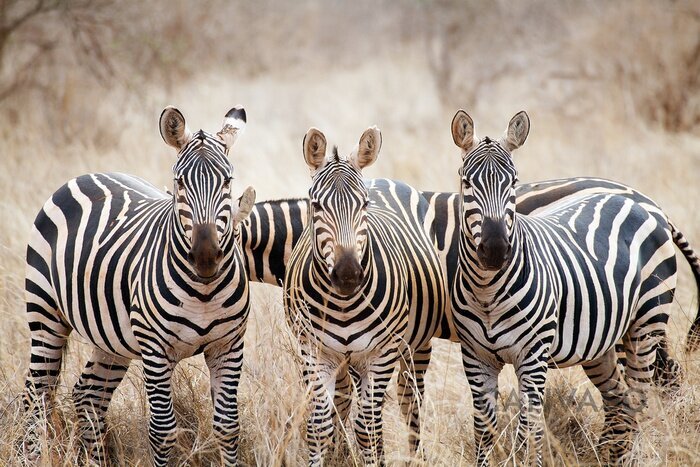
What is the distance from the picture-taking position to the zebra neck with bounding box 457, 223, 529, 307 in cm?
396

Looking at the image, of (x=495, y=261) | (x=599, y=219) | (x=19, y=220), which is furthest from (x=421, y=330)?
(x=19, y=220)

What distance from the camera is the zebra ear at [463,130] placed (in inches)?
162

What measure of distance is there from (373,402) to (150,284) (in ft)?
4.38

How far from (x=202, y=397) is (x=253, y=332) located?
3.70 ft

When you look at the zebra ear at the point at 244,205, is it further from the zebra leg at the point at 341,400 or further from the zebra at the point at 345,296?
the zebra leg at the point at 341,400

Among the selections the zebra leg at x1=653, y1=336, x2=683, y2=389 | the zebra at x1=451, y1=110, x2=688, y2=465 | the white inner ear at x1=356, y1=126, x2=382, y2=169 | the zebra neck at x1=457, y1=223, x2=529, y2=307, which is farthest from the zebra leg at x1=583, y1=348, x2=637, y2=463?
the white inner ear at x1=356, y1=126, x2=382, y2=169

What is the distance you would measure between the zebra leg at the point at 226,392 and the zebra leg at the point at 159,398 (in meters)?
0.24

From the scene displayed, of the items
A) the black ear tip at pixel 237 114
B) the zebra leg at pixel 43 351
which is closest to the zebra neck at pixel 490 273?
the black ear tip at pixel 237 114

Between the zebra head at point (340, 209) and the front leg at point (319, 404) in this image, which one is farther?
the front leg at point (319, 404)

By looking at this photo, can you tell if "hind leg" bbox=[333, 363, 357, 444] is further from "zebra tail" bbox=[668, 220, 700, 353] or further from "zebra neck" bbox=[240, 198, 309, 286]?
"zebra tail" bbox=[668, 220, 700, 353]

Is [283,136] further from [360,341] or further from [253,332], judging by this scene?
[360,341]

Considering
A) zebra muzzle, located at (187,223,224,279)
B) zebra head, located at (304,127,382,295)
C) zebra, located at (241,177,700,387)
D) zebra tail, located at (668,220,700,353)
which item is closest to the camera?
zebra muzzle, located at (187,223,224,279)

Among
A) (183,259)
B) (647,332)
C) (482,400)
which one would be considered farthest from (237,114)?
(647,332)

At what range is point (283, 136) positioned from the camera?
12.6m
